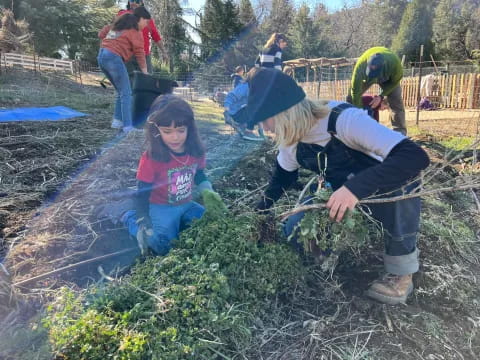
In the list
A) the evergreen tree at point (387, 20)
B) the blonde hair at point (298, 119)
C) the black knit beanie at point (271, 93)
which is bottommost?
the blonde hair at point (298, 119)

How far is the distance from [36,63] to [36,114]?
40.8 feet

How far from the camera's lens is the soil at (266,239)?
Result: 5.74 feet

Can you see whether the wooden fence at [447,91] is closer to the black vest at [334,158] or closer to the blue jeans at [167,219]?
the blue jeans at [167,219]

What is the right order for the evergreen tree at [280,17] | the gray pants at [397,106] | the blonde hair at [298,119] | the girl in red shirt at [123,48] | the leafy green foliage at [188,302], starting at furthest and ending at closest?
the evergreen tree at [280,17]
the gray pants at [397,106]
the girl in red shirt at [123,48]
the blonde hair at [298,119]
the leafy green foliage at [188,302]

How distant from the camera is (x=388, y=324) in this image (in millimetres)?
1825

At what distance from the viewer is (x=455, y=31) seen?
2753cm

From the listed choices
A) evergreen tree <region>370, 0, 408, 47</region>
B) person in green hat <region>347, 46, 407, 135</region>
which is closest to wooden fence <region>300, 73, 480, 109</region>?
person in green hat <region>347, 46, 407, 135</region>

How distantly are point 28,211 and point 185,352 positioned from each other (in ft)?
7.10

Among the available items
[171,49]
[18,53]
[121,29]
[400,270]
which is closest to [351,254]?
[400,270]

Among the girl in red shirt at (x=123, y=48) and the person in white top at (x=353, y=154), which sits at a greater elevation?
the girl in red shirt at (x=123, y=48)

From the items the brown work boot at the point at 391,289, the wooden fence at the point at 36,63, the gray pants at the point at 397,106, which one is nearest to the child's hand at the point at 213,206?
the brown work boot at the point at 391,289

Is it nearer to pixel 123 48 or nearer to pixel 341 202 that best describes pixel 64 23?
pixel 123 48

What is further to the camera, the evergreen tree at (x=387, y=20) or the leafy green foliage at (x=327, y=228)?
the evergreen tree at (x=387, y=20)

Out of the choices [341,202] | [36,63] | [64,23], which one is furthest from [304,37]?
[341,202]
